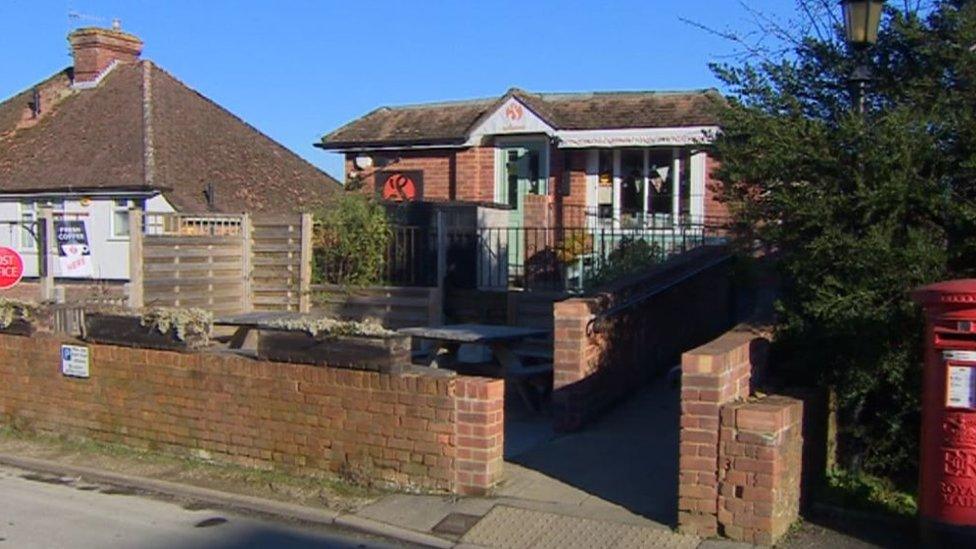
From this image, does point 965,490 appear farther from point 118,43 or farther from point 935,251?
point 118,43

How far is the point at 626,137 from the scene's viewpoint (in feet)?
59.2

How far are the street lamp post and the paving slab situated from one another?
320cm

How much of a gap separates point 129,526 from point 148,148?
2089 cm

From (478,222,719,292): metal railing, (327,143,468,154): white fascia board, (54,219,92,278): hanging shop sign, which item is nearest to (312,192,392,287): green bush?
(478,222,719,292): metal railing

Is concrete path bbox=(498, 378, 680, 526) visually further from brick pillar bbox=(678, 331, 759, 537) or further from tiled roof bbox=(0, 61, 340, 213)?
tiled roof bbox=(0, 61, 340, 213)

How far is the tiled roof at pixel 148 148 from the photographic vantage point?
26.3 m

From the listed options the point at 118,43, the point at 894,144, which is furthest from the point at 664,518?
the point at 118,43

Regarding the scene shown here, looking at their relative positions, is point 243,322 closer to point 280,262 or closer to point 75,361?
point 75,361

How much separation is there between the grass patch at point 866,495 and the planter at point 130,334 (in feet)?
16.9

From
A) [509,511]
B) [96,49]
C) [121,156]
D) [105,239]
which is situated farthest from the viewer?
[96,49]

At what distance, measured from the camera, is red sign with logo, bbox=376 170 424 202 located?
20.8 m

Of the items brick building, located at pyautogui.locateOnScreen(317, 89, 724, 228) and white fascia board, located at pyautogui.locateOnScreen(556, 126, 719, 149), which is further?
brick building, located at pyautogui.locateOnScreen(317, 89, 724, 228)

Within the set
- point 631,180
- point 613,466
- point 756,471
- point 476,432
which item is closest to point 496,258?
point 613,466

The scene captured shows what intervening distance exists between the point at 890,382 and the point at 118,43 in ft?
94.6
